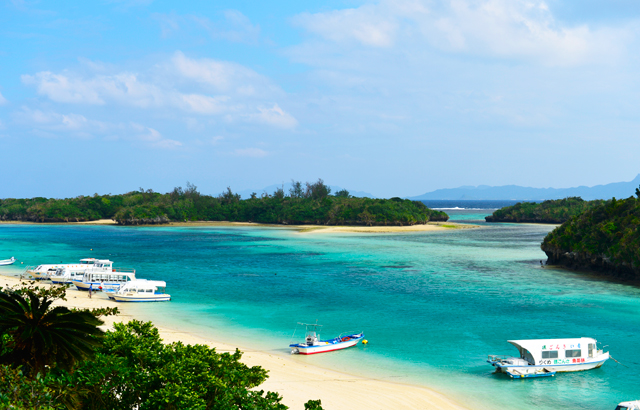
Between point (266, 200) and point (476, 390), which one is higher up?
point (266, 200)

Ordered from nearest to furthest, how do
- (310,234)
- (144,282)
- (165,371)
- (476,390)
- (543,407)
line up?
(165,371), (543,407), (476,390), (144,282), (310,234)

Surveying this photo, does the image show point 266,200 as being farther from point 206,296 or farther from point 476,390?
point 476,390

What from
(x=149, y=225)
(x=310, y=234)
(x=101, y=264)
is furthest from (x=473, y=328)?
(x=149, y=225)

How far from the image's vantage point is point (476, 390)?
24.8m

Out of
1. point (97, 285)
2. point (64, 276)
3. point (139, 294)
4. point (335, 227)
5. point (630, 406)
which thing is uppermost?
point (335, 227)

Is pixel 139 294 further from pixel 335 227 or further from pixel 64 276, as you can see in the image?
pixel 335 227

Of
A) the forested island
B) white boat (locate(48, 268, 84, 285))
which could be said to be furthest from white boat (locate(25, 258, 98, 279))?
the forested island

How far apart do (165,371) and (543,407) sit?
1735cm

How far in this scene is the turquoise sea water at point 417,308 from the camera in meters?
26.6

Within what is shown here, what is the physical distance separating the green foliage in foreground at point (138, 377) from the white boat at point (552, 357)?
55.7 feet

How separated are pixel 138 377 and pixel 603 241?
62.6m

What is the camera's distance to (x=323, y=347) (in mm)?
31031

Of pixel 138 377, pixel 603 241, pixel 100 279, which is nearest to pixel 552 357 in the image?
pixel 138 377

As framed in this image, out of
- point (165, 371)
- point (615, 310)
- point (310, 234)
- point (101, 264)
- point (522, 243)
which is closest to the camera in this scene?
point (165, 371)
